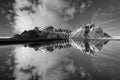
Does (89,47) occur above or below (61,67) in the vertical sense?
below

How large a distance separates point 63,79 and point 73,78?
0.84 metres

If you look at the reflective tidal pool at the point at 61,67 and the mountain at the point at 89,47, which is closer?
the reflective tidal pool at the point at 61,67

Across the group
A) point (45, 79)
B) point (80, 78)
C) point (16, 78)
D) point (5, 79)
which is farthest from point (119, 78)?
point (5, 79)

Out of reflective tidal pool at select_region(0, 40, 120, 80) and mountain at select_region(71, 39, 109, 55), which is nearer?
reflective tidal pool at select_region(0, 40, 120, 80)

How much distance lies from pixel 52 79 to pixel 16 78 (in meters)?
3.14

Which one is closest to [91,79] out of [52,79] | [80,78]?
[80,78]

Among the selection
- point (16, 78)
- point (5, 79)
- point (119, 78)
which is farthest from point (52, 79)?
point (119, 78)

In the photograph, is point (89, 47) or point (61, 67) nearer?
point (61, 67)

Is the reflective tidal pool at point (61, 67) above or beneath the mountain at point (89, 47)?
above

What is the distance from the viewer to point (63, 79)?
674 centimetres

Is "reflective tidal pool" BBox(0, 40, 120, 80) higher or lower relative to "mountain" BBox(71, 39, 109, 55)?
higher

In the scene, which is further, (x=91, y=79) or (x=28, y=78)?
(x=28, y=78)

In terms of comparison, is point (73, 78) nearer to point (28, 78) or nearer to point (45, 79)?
point (45, 79)

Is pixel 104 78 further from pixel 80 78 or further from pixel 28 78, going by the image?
pixel 28 78
